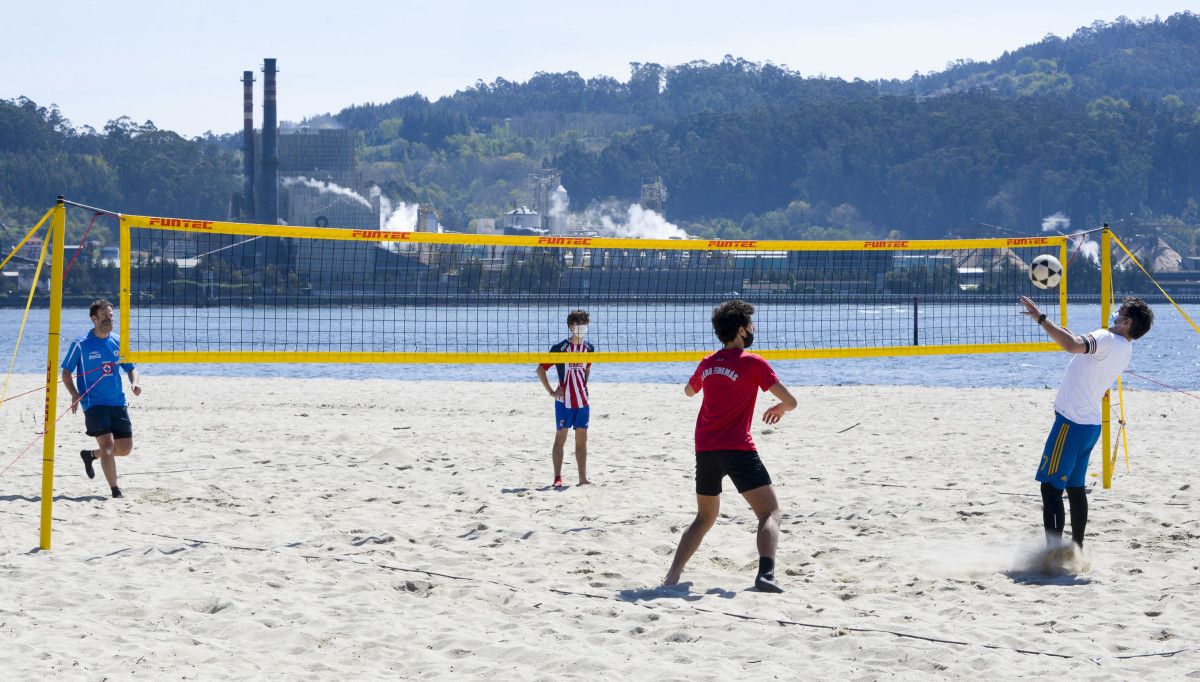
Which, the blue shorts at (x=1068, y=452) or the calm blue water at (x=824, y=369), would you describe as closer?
the blue shorts at (x=1068, y=452)

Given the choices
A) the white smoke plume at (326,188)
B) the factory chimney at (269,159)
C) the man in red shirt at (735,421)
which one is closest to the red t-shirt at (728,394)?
the man in red shirt at (735,421)

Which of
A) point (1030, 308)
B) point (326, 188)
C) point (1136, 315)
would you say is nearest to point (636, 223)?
point (326, 188)

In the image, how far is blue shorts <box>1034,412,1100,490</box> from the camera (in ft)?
21.0

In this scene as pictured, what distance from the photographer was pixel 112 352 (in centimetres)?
823

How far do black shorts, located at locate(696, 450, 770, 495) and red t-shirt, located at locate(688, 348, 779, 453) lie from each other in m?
0.03

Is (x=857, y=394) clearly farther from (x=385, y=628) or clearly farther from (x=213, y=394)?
(x=385, y=628)

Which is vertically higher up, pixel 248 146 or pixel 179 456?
pixel 248 146

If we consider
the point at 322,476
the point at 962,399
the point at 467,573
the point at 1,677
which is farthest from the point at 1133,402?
the point at 1,677

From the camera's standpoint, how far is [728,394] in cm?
584

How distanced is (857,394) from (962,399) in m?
2.06

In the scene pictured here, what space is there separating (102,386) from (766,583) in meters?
4.72

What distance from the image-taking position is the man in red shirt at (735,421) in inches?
228

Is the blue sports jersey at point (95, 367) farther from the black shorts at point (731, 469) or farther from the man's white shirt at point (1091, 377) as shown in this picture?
the man's white shirt at point (1091, 377)

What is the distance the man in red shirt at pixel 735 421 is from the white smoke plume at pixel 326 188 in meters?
119
